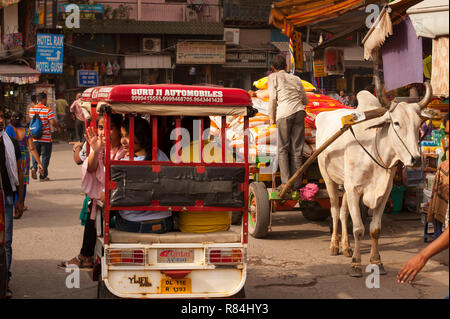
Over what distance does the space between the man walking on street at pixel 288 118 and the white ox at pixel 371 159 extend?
0.55m

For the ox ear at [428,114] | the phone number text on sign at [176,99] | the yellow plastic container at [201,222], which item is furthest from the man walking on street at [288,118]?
the phone number text on sign at [176,99]

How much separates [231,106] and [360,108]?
322 centimetres

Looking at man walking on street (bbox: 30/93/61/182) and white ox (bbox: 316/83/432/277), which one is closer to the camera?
white ox (bbox: 316/83/432/277)

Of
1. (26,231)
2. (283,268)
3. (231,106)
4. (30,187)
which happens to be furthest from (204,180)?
(30,187)

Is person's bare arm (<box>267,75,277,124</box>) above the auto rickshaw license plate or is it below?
above

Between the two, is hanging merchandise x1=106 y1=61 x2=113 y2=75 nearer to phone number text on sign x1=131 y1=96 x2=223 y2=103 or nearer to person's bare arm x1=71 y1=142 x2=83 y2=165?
person's bare arm x1=71 y1=142 x2=83 y2=165

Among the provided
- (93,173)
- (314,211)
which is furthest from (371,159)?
(93,173)

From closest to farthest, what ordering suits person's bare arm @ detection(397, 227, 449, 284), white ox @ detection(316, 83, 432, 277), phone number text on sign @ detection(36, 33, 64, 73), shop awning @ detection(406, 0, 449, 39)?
person's bare arm @ detection(397, 227, 449, 284) < shop awning @ detection(406, 0, 449, 39) < white ox @ detection(316, 83, 432, 277) < phone number text on sign @ detection(36, 33, 64, 73)

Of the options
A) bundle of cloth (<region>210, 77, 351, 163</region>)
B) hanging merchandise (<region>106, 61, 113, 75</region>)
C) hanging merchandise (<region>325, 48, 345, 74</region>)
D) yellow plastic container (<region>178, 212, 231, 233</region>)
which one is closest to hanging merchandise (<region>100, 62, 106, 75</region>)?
hanging merchandise (<region>106, 61, 113, 75</region>)

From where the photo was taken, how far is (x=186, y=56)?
32.9 m

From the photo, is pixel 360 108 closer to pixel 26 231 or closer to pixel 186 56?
pixel 26 231

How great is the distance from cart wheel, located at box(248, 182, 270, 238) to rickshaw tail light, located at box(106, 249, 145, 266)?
4.01m

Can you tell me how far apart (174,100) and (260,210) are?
13.4 ft

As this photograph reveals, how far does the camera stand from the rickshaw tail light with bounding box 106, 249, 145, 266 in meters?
5.68
